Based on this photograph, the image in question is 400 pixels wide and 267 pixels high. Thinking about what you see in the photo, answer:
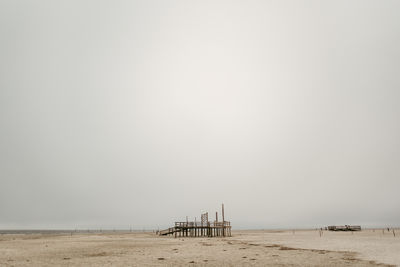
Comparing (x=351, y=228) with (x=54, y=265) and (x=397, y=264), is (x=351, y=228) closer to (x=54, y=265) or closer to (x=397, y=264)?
(x=397, y=264)

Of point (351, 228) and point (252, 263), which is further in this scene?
point (351, 228)

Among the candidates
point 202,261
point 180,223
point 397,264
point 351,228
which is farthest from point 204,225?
point 351,228

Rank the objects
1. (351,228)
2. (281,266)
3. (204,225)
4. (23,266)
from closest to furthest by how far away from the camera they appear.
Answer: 1. (281,266)
2. (23,266)
3. (204,225)
4. (351,228)

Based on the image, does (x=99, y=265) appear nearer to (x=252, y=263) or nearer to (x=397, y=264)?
(x=252, y=263)

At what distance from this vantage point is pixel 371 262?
18.8 m

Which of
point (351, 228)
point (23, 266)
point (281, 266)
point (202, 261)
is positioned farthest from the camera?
point (351, 228)

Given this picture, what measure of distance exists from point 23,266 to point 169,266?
898 centimetres

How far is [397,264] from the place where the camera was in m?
17.6

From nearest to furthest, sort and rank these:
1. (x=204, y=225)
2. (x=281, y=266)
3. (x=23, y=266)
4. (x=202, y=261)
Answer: (x=281, y=266) → (x=23, y=266) → (x=202, y=261) → (x=204, y=225)

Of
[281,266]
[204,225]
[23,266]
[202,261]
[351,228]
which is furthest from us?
[351,228]

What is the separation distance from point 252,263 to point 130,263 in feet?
25.1

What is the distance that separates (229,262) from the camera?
1931 cm

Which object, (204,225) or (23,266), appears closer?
(23,266)

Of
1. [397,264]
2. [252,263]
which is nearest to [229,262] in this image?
[252,263]
